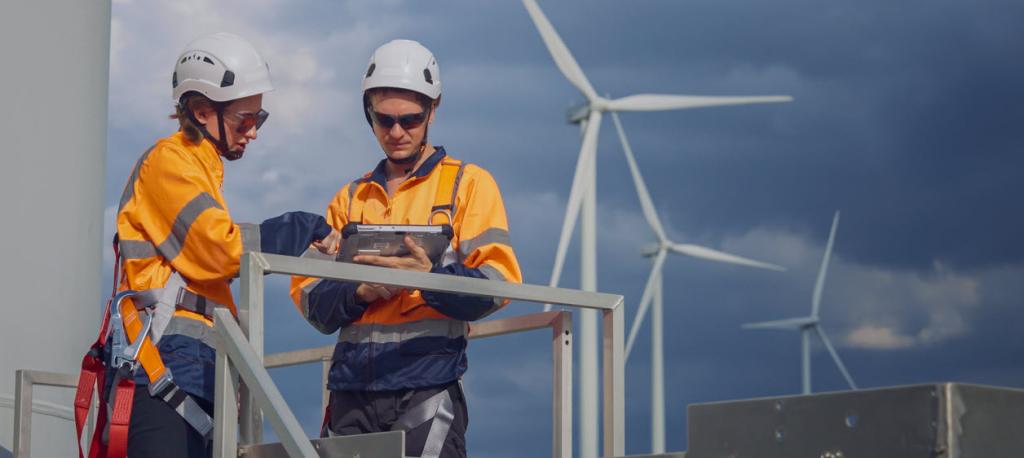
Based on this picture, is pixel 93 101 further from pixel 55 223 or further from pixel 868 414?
pixel 868 414

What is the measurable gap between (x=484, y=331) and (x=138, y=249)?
5.73 ft

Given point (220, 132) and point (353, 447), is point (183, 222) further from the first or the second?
point (353, 447)

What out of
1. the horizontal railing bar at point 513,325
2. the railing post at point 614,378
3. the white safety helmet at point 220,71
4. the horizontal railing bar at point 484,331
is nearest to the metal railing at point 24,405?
the horizontal railing bar at point 484,331

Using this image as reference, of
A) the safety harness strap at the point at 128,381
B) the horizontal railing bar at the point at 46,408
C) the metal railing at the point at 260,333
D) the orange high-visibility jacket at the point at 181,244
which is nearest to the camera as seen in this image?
the metal railing at the point at 260,333

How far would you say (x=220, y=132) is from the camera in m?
6.18

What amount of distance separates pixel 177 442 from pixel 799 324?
33.4 m

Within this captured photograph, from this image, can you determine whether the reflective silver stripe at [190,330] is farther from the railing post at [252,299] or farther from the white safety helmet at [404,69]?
the white safety helmet at [404,69]

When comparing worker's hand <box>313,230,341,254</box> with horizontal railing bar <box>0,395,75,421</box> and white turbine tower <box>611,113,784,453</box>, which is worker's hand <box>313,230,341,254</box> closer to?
horizontal railing bar <box>0,395,75,421</box>

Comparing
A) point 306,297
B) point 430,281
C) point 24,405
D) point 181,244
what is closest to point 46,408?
point 24,405

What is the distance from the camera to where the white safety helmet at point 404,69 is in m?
6.50

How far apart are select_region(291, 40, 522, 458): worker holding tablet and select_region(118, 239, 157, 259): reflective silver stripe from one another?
78cm

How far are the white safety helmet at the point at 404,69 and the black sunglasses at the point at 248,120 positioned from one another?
54 centimetres

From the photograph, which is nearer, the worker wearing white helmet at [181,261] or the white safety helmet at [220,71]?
the worker wearing white helmet at [181,261]

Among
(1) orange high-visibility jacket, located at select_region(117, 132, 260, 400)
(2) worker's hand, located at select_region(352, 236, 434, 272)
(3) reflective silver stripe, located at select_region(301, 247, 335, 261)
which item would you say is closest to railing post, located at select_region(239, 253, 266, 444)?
(1) orange high-visibility jacket, located at select_region(117, 132, 260, 400)
